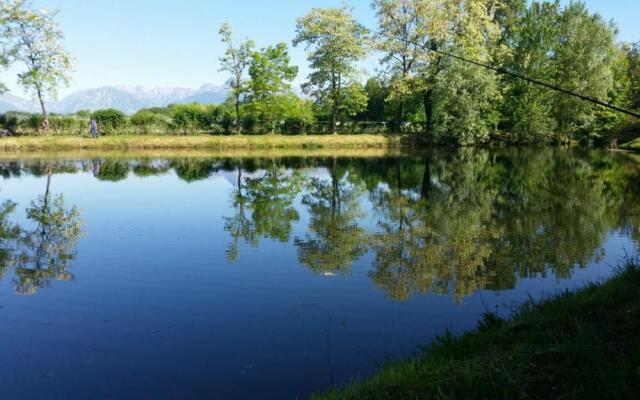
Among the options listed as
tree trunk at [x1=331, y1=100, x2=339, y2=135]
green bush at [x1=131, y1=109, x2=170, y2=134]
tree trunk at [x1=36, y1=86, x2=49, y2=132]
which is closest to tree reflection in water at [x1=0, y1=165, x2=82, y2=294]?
tree trunk at [x1=36, y1=86, x2=49, y2=132]

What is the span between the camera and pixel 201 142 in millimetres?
52531

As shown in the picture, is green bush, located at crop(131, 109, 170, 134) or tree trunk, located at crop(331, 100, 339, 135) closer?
green bush, located at crop(131, 109, 170, 134)

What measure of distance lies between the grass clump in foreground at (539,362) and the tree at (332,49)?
51.8 metres

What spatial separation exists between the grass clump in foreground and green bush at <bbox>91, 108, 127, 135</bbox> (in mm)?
56630

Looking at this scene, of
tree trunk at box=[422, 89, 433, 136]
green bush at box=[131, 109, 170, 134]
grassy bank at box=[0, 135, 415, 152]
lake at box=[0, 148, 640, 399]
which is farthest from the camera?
green bush at box=[131, 109, 170, 134]

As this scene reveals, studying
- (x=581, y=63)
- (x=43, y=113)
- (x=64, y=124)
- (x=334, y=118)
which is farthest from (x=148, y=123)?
(x=581, y=63)

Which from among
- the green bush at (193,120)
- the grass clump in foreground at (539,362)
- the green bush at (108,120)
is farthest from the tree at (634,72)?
the grass clump in foreground at (539,362)

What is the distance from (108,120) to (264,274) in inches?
2034

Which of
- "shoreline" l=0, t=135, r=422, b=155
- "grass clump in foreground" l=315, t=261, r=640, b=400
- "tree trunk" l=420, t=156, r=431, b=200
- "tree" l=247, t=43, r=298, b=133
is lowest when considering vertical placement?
"grass clump in foreground" l=315, t=261, r=640, b=400

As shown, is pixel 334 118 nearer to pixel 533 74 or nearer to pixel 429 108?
pixel 429 108

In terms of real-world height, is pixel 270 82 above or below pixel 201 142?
above

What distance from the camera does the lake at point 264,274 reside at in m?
6.50

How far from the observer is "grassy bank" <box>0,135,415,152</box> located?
4831cm

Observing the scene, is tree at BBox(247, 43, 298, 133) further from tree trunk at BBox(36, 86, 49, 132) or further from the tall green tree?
the tall green tree
